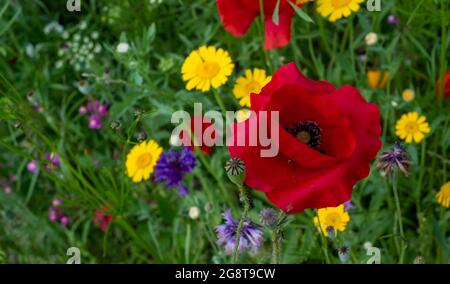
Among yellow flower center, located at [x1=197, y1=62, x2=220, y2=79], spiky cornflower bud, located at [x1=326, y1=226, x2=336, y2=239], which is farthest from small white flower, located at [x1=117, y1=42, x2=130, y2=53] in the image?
spiky cornflower bud, located at [x1=326, y1=226, x2=336, y2=239]

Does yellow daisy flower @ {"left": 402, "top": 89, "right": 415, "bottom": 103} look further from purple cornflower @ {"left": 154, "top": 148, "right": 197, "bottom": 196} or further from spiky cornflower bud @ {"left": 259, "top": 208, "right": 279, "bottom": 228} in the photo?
spiky cornflower bud @ {"left": 259, "top": 208, "right": 279, "bottom": 228}

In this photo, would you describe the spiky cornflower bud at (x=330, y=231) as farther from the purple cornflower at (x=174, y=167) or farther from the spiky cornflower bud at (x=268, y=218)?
the purple cornflower at (x=174, y=167)

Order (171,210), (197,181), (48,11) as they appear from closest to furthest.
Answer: (171,210) → (197,181) → (48,11)

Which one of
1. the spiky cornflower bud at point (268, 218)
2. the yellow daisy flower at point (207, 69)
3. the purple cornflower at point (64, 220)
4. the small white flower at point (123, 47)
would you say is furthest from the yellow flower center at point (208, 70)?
the purple cornflower at point (64, 220)

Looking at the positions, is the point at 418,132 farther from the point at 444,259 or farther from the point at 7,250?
the point at 7,250

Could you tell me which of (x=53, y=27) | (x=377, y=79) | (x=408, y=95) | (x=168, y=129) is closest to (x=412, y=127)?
(x=408, y=95)

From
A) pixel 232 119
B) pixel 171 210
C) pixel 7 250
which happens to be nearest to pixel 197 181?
pixel 171 210
